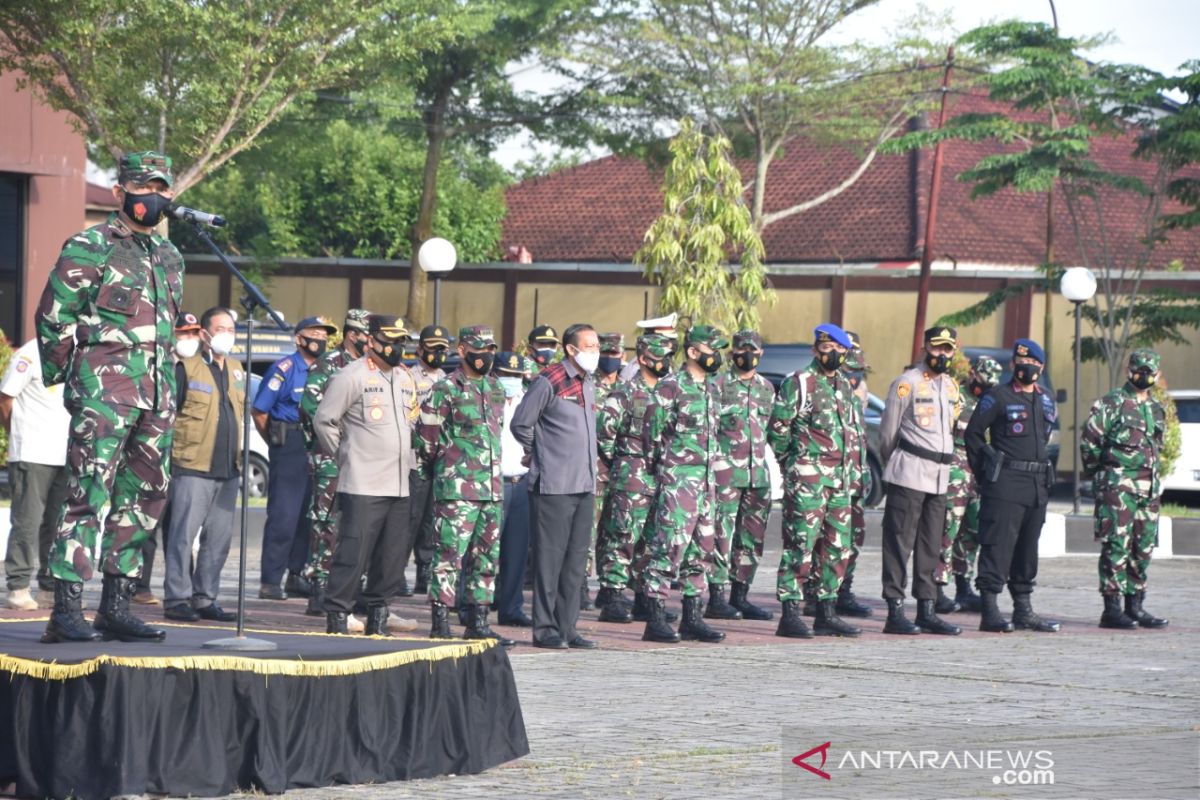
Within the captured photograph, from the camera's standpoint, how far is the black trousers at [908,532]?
12.5 metres

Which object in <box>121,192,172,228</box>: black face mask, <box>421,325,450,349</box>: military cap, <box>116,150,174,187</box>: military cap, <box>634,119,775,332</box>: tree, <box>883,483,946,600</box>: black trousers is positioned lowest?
<box>883,483,946,600</box>: black trousers

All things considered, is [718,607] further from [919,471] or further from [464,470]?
[464,470]

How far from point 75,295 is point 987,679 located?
5493mm

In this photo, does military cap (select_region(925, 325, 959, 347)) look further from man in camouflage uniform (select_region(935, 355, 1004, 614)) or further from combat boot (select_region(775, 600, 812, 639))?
combat boot (select_region(775, 600, 812, 639))

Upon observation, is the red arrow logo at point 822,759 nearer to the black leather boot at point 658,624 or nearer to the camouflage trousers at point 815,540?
the black leather boot at point 658,624

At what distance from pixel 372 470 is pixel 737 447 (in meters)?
2.86

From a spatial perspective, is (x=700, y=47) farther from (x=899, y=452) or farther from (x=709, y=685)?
(x=709, y=685)

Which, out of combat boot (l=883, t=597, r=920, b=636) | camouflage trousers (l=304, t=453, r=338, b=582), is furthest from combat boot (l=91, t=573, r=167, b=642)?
combat boot (l=883, t=597, r=920, b=636)

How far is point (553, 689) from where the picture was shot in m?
9.72

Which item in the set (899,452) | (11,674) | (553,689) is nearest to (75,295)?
(11,674)

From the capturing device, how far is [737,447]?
12.5m

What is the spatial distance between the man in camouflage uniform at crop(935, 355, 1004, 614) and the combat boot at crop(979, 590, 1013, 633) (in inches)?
15.9

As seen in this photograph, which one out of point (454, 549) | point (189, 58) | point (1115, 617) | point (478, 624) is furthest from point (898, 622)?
point (189, 58)

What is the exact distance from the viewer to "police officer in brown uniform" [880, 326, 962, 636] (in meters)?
12.5
